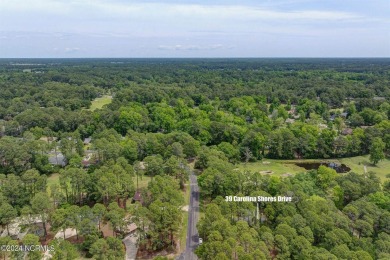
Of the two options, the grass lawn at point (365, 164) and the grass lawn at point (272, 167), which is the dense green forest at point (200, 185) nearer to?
the grass lawn at point (365, 164)

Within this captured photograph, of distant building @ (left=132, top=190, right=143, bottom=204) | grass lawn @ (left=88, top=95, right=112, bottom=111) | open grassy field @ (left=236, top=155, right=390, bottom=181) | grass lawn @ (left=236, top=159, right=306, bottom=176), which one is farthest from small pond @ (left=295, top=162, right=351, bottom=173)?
grass lawn @ (left=88, top=95, right=112, bottom=111)

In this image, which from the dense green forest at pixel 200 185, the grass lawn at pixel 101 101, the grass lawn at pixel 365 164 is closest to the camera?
the dense green forest at pixel 200 185

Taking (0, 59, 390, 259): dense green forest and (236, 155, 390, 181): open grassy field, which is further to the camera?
(236, 155, 390, 181): open grassy field

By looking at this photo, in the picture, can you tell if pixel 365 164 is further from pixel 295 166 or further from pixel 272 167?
pixel 272 167

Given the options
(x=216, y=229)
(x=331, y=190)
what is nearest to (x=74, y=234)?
(x=216, y=229)

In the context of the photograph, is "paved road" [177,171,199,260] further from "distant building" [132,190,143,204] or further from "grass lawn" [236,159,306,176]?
"grass lawn" [236,159,306,176]

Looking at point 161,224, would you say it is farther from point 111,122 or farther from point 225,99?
point 225,99

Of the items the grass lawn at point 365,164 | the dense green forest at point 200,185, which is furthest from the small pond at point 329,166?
the dense green forest at point 200,185

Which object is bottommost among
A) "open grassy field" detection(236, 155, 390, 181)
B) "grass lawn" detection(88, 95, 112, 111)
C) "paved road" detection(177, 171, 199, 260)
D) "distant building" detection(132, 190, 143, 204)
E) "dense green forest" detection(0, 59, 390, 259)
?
"paved road" detection(177, 171, 199, 260)

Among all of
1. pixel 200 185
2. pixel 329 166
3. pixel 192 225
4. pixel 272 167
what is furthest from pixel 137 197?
pixel 329 166
